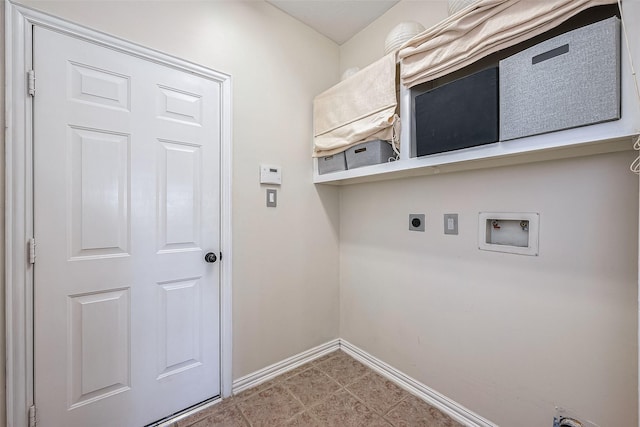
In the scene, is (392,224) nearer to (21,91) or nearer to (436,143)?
(436,143)

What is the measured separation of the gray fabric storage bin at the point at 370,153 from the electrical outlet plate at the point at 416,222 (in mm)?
418

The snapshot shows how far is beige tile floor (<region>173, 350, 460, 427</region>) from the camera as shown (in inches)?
58.7

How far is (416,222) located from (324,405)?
125 cm

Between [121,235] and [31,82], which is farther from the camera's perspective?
[121,235]

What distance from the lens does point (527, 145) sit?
1.05 m

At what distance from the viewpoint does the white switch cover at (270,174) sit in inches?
71.5

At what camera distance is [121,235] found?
1.37 m

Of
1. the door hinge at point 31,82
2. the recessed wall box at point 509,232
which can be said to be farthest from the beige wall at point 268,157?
the recessed wall box at point 509,232

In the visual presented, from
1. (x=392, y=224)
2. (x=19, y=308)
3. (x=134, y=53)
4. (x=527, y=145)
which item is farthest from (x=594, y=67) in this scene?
(x=19, y=308)

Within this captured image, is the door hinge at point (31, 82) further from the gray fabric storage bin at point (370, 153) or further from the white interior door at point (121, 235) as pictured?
the gray fabric storage bin at point (370, 153)

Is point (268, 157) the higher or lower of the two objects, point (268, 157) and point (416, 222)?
the higher

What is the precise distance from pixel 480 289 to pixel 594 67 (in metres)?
1.05

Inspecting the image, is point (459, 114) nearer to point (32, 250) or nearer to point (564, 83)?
point (564, 83)

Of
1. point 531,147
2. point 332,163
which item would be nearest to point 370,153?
point 332,163
